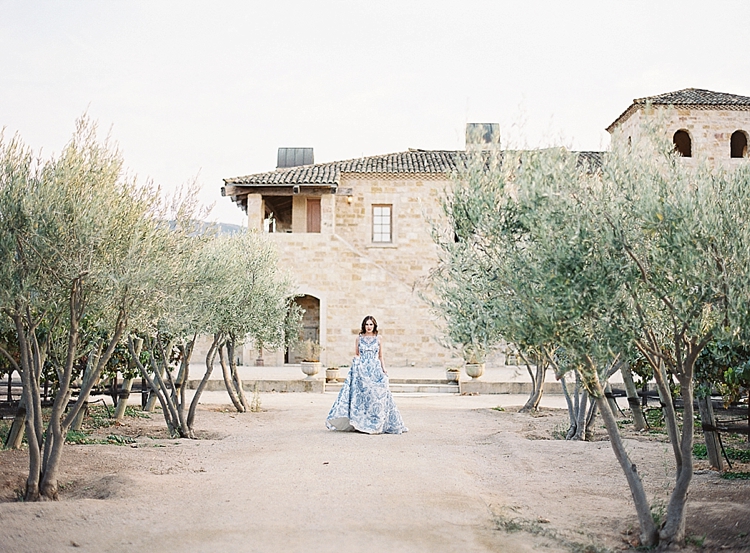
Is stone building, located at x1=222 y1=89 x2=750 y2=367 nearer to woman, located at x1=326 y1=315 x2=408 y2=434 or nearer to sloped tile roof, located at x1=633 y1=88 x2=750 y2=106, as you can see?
sloped tile roof, located at x1=633 y1=88 x2=750 y2=106

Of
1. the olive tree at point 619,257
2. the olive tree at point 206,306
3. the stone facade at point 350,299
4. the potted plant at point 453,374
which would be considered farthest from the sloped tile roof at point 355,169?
the olive tree at point 619,257

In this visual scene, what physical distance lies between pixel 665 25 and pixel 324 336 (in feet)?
56.6

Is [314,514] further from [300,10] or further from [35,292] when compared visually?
[300,10]

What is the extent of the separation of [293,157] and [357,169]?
7.81m

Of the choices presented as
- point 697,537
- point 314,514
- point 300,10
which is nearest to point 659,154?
point 697,537

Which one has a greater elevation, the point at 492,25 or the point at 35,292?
the point at 492,25

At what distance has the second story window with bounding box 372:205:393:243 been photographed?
2869 centimetres

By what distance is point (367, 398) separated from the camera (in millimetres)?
11266

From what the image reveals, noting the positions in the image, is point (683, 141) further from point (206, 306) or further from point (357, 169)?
point (206, 306)

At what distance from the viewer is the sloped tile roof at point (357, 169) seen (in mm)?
27047

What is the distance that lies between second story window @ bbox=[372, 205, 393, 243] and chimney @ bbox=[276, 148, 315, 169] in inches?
298

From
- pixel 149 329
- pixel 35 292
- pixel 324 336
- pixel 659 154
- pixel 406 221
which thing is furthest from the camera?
pixel 406 221

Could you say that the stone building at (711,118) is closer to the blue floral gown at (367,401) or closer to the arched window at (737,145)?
the arched window at (737,145)

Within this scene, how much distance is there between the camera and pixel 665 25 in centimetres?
1127
